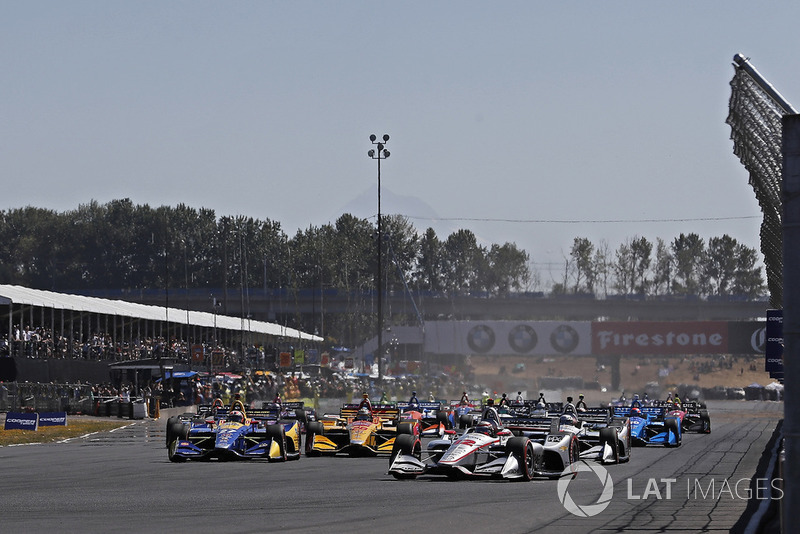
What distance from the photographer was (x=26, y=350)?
171 feet

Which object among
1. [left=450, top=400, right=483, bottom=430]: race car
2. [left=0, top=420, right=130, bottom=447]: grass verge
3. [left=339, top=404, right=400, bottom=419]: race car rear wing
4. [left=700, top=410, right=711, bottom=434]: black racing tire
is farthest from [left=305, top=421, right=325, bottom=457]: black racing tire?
[left=700, top=410, right=711, bottom=434]: black racing tire

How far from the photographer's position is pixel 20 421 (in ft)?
130

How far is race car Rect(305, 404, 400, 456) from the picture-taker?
2711cm

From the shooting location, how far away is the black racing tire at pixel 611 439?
24.4m

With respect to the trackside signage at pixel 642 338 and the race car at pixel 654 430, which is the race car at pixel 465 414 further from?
the trackside signage at pixel 642 338

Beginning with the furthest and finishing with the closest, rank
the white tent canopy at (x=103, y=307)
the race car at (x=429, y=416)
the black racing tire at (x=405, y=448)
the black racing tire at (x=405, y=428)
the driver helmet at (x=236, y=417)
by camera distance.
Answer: the white tent canopy at (x=103, y=307) < the race car at (x=429, y=416) < the black racing tire at (x=405, y=428) < the driver helmet at (x=236, y=417) < the black racing tire at (x=405, y=448)

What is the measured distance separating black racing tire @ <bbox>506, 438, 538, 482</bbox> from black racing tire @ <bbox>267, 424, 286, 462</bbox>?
5.75m

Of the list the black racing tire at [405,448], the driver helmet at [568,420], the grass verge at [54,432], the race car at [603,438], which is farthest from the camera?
the grass verge at [54,432]

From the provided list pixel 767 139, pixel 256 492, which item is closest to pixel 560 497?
pixel 256 492

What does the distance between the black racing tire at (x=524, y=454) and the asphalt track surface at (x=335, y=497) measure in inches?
8.7

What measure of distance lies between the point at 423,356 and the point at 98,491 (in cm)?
8739

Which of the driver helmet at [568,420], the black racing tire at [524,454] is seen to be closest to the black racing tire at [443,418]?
the driver helmet at [568,420]

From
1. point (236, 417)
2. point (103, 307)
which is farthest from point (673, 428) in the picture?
point (103, 307)

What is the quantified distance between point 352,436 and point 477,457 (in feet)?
18.1
